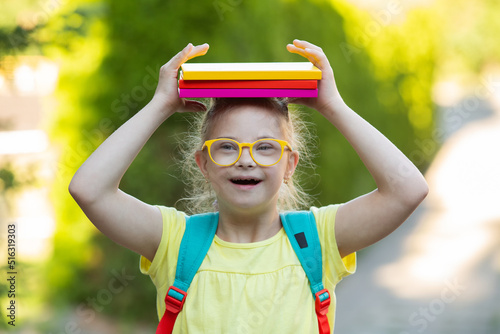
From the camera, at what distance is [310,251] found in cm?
208

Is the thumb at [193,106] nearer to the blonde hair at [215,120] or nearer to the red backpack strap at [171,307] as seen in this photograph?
the blonde hair at [215,120]

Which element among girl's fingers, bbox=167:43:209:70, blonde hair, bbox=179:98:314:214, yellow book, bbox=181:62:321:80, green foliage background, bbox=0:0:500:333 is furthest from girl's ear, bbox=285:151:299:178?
green foliage background, bbox=0:0:500:333

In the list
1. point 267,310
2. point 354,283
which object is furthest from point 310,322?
point 354,283

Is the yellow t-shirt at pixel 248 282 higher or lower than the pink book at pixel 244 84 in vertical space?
lower

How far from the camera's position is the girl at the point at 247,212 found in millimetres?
2000

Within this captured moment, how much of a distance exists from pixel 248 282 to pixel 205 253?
17 centimetres

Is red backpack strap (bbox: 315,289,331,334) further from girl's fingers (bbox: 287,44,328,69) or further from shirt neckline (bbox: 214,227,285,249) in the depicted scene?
A: girl's fingers (bbox: 287,44,328,69)

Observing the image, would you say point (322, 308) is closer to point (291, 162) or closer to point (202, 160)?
point (291, 162)

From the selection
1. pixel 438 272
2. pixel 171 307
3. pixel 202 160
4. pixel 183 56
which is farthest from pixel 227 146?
pixel 438 272

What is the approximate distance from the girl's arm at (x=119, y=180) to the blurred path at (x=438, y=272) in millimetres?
3738

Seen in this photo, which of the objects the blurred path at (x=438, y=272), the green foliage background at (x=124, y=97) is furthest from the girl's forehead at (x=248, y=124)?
the blurred path at (x=438, y=272)

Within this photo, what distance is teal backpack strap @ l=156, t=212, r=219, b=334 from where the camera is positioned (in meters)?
2.01

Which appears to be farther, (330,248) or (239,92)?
(330,248)

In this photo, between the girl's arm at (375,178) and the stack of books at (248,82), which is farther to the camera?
the girl's arm at (375,178)
